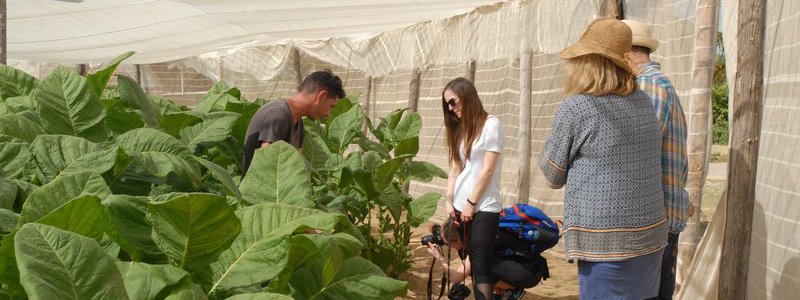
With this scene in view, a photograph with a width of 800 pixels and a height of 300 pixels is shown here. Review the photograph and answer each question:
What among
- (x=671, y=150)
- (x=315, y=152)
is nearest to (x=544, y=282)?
(x=315, y=152)

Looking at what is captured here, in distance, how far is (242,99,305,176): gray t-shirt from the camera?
3.65 metres

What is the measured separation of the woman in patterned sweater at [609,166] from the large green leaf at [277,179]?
1.37 metres

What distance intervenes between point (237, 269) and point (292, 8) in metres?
8.01

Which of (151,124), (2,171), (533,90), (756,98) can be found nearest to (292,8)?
(533,90)

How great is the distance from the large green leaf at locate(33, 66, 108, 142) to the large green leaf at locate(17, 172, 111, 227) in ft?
2.57

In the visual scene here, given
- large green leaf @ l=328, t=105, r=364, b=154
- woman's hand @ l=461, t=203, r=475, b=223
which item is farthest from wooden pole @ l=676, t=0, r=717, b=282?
large green leaf @ l=328, t=105, r=364, b=154

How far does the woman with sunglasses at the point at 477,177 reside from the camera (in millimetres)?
4648

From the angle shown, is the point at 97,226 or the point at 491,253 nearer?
the point at 97,226

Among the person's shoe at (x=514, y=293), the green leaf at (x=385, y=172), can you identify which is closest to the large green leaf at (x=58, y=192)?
the green leaf at (x=385, y=172)

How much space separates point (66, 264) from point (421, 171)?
493 cm

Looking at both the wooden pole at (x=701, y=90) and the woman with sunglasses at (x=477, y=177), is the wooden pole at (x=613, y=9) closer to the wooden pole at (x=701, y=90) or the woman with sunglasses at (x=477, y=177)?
the wooden pole at (x=701, y=90)

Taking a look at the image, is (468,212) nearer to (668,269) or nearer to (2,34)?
(668,269)

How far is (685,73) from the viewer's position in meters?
5.32

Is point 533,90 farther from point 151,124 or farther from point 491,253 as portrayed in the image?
point 151,124
